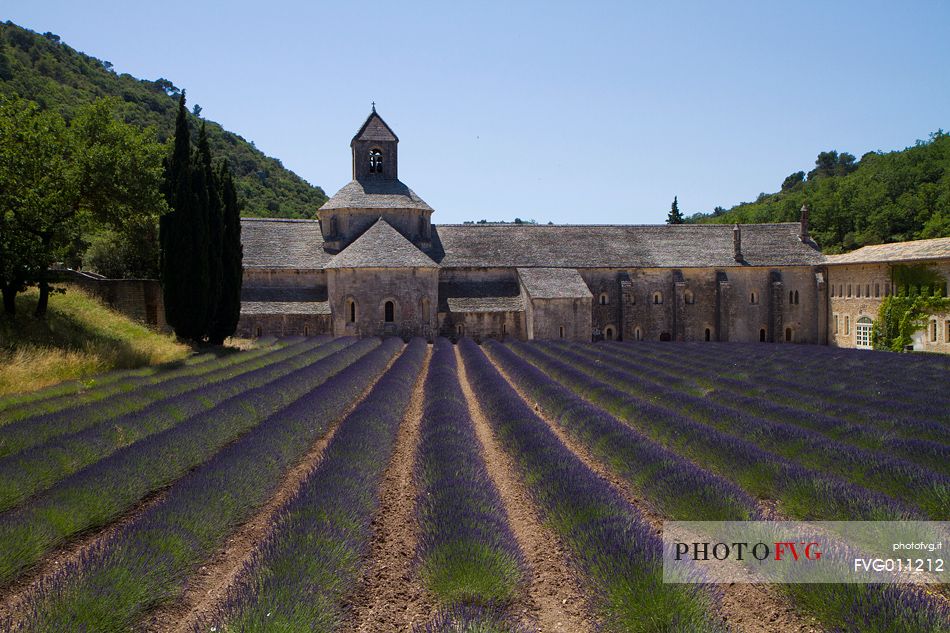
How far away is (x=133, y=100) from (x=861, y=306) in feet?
313

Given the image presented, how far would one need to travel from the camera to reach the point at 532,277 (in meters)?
36.0

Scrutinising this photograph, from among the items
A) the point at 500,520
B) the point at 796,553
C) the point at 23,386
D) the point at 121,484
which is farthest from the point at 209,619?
the point at 23,386

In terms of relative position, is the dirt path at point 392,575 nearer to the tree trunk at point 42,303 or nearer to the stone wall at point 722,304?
the tree trunk at point 42,303

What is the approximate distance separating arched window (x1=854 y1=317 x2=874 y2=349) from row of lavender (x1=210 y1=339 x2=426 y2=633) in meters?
33.3

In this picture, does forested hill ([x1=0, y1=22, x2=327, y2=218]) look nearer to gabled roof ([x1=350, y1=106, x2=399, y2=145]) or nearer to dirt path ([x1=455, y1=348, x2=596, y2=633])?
gabled roof ([x1=350, y1=106, x2=399, y2=145])

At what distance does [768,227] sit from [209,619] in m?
44.7

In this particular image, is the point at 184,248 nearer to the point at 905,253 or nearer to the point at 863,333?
the point at 905,253

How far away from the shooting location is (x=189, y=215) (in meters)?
23.6

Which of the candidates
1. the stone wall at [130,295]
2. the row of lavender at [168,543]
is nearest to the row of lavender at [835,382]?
the row of lavender at [168,543]

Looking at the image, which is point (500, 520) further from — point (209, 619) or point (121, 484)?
point (121, 484)

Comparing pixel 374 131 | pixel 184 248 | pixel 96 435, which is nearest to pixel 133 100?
pixel 374 131

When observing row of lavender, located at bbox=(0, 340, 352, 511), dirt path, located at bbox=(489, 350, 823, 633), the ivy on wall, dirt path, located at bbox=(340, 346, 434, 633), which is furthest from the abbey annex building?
dirt path, located at bbox=(489, 350, 823, 633)

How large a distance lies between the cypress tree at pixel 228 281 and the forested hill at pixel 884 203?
54757mm

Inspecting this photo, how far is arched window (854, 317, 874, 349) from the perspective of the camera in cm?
3489
